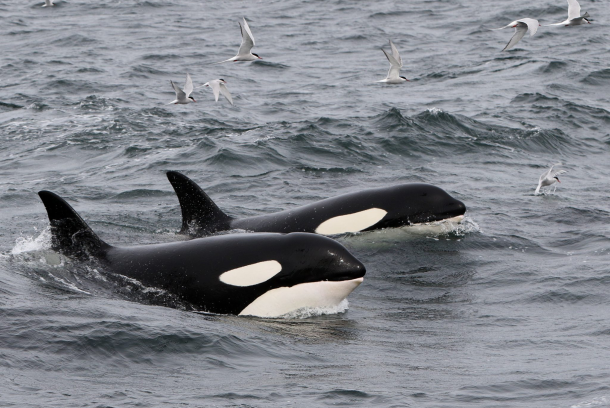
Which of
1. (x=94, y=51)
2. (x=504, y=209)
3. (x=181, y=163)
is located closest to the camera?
(x=504, y=209)

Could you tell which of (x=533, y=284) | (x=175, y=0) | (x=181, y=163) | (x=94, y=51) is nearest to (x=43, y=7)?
(x=175, y=0)

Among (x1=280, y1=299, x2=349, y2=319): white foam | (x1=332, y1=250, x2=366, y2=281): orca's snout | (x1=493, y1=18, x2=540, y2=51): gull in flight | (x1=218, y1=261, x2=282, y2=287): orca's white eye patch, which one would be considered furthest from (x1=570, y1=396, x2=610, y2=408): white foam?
(x1=493, y1=18, x2=540, y2=51): gull in flight

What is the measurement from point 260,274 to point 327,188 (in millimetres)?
7332

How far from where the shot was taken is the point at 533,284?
1177 cm

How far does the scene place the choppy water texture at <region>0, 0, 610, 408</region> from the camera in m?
7.94

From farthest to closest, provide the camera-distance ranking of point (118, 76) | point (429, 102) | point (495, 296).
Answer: point (118, 76) < point (429, 102) < point (495, 296)

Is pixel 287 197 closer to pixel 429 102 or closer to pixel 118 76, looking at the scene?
pixel 429 102

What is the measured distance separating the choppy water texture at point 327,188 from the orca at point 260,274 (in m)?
0.22

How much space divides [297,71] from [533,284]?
20370 mm

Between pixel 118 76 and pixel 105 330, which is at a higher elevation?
pixel 105 330

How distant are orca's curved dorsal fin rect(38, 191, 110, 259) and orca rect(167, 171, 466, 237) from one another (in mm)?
1928

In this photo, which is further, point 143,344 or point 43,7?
point 43,7

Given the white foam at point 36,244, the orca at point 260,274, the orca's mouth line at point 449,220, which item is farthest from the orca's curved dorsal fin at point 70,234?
the orca's mouth line at point 449,220

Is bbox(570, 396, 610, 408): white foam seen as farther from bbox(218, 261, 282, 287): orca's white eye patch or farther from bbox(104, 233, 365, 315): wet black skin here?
bbox(218, 261, 282, 287): orca's white eye patch
